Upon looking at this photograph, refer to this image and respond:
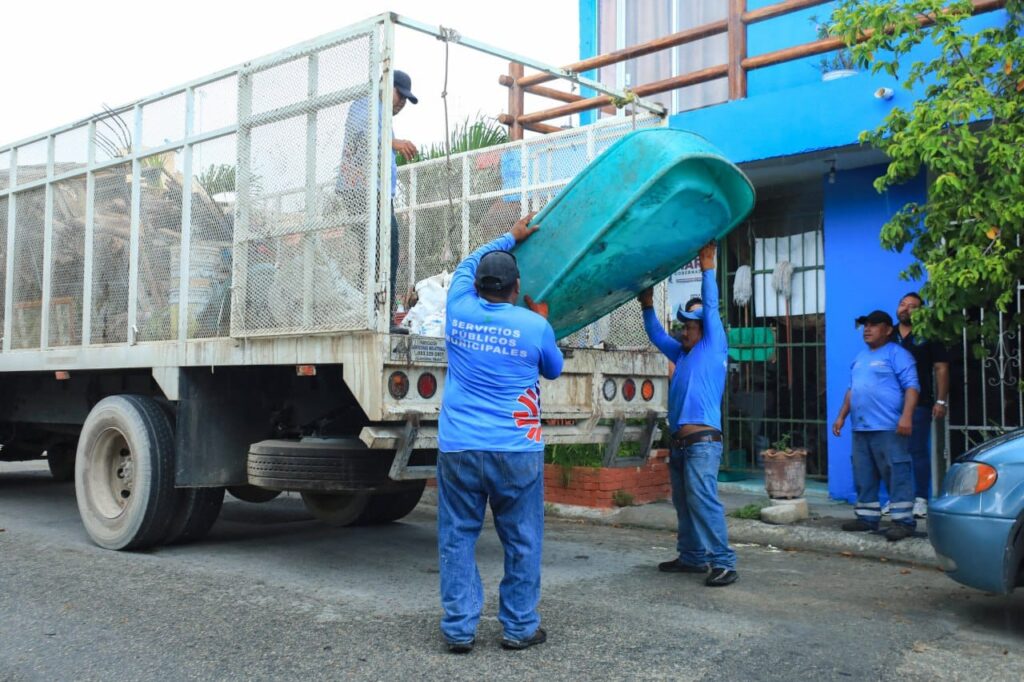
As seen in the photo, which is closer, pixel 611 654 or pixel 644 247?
pixel 611 654

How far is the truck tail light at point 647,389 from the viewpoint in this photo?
20.6 ft

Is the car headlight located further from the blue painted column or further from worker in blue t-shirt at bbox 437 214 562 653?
the blue painted column

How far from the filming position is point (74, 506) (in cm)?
845

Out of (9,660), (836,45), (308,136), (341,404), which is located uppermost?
(836,45)

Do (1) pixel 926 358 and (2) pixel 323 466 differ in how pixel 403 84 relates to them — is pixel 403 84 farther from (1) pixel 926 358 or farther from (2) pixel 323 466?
(1) pixel 926 358

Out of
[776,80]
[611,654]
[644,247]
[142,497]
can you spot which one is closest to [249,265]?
[142,497]

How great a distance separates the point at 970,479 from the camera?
4.55 metres

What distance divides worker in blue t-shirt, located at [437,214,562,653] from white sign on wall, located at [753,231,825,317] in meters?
5.30

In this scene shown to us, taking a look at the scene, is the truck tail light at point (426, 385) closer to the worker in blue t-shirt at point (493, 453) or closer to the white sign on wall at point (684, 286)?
the worker in blue t-shirt at point (493, 453)

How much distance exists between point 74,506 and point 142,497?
2.96 metres

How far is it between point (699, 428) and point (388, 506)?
9.23 feet

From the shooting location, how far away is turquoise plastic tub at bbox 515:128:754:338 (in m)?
4.76

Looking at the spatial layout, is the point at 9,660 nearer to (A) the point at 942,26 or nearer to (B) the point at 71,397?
(B) the point at 71,397

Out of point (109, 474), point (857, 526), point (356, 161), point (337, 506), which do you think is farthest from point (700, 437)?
point (109, 474)
